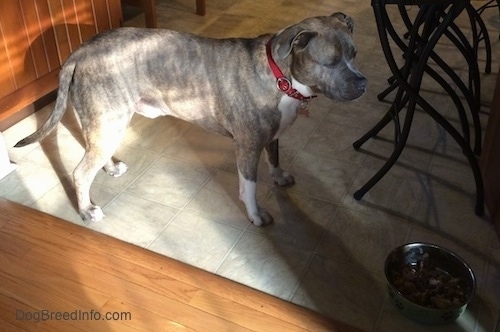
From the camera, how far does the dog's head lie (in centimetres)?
169

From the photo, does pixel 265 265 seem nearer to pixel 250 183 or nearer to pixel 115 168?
pixel 250 183

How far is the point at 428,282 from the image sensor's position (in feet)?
5.87

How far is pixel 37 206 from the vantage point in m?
2.19

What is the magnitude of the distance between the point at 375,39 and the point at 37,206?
7.50 ft

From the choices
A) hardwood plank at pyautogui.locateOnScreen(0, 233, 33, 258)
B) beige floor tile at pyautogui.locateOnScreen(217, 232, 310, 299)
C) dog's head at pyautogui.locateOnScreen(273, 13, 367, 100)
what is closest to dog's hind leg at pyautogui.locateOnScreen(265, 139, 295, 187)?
beige floor tile at pyautogui.locateOnScreen(217, 232, 310, 299)

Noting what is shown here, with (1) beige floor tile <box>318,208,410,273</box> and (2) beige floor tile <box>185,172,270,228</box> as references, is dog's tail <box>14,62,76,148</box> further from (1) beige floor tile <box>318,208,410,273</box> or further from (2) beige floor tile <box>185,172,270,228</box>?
(1) beige floor tile <box>318,208,410,273</box>

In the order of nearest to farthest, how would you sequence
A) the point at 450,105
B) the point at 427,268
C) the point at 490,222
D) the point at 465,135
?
the point at 427,268, the point at 490,222, the point at 465,135, the point at 450,105

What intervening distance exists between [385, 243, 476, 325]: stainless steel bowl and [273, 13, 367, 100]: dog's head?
57 cm

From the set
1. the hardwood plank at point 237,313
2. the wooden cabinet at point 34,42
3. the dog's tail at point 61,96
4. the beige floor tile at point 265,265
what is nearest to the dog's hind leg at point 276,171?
the beige floor tile at point 265,265

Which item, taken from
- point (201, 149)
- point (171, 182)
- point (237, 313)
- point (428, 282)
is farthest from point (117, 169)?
point (428, 282)

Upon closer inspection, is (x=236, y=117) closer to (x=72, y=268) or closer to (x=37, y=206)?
(x=72, y=268)

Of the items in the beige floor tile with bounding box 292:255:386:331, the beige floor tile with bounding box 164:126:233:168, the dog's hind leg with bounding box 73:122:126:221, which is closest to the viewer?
the beige floor tile with bounding box 292:255:386:331

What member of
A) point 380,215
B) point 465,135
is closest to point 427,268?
point 380,215

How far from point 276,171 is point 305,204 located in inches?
7.4
